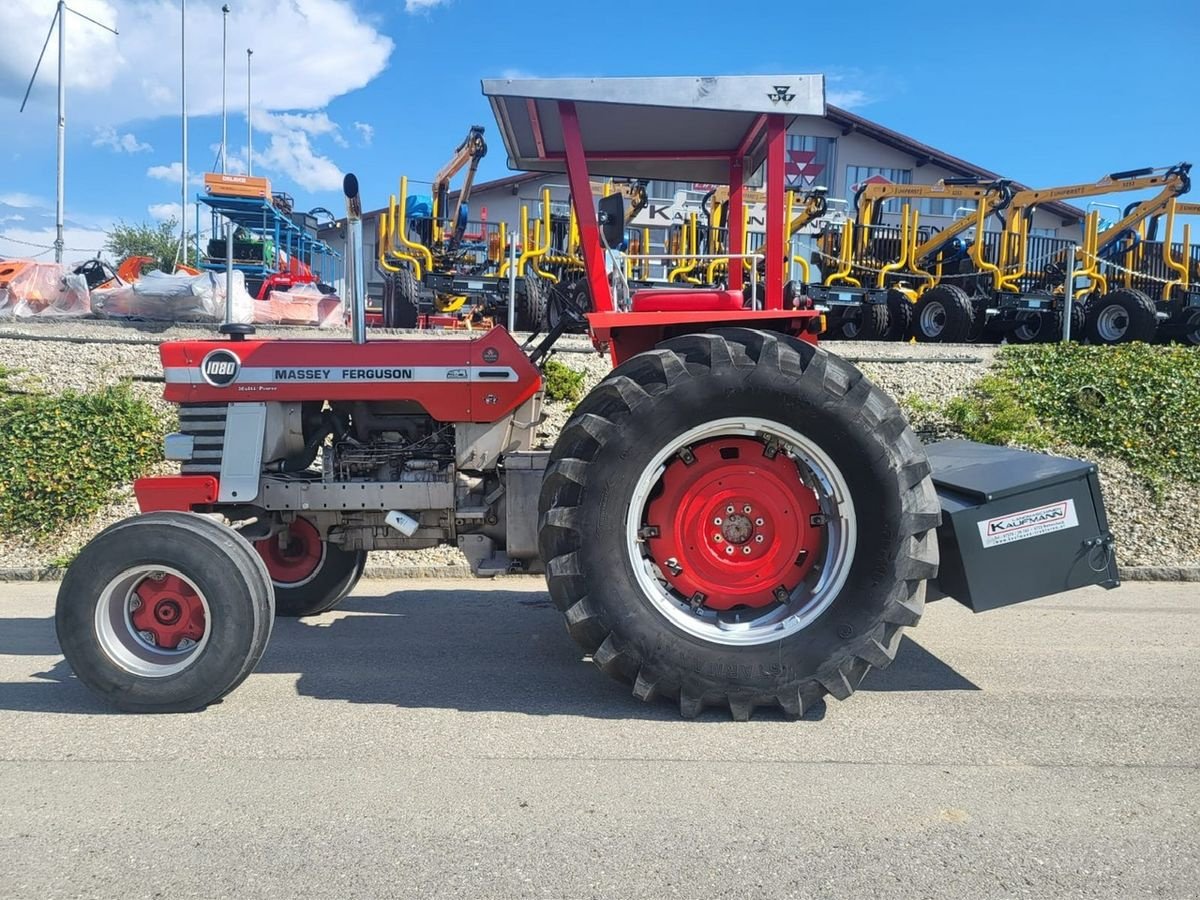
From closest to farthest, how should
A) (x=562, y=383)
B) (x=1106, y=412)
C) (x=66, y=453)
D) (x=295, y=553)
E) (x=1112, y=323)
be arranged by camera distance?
(x=295, y=553) < (x=66, y=453) < (x=1106, y=412) < (x=562, y=383) < (x=1112, y=323)

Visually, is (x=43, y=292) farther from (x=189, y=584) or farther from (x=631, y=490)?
(x=631, y=490)

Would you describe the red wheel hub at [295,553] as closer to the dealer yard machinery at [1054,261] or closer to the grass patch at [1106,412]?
the grass patch at [1106,412]

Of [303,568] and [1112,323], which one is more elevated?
[1112,323]

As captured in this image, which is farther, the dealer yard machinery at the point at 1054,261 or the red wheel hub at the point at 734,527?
the dealer yard machinery at the point at 1054,261

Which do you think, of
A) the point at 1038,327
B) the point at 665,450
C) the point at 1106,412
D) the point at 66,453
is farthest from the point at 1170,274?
the point at 66,453

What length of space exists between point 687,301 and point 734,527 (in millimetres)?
1025

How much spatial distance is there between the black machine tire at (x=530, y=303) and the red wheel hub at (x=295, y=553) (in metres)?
7.90

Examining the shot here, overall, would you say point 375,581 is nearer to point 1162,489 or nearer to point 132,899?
point 132,899

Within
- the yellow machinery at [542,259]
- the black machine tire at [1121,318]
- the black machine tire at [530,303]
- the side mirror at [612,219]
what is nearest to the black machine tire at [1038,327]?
the black machine tire at [1121,318]

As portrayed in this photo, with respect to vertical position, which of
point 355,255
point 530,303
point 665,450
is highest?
point 530,303

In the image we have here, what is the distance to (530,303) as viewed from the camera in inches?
515

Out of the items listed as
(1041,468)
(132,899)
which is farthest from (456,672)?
(1041,468)

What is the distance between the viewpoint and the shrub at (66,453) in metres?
6.44

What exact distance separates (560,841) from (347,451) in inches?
93.4
